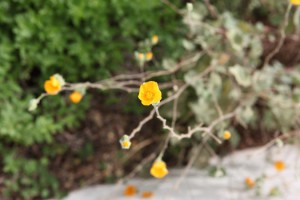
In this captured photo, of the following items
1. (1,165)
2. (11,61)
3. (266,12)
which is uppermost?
(266,12)

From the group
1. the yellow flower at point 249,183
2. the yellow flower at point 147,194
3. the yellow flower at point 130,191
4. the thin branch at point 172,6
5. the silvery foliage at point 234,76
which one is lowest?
the yellow flower at point 249,183

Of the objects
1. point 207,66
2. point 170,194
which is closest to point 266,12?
point 207,66

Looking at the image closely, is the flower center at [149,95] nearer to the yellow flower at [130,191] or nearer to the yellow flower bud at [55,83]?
the yellow flower bud at [55,83]

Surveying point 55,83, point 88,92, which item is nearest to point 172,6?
point 88,92

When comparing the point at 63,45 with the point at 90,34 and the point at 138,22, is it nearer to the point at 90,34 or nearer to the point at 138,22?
the point at 90,34

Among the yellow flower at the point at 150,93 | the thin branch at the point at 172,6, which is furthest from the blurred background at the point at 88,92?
the yellow flower at the point at 150,93

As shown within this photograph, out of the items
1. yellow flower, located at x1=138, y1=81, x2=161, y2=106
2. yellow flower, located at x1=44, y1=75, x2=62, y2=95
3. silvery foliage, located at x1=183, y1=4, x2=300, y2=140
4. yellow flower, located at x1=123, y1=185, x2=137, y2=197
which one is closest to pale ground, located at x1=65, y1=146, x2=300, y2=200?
yellow flower, located at x1=123, y1=185, x2=137, y2=197
